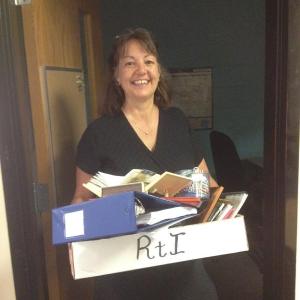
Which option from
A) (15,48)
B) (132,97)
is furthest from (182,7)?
(15,48)

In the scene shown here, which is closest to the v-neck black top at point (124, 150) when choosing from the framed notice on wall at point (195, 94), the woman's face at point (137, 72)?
the woman's face at point (137, 72)

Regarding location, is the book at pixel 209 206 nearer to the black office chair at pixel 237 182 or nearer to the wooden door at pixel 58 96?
the wooden door at pixel 58 96

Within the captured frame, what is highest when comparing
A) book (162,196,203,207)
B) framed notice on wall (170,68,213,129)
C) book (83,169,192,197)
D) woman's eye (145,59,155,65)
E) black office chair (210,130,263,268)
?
woman's eye (145,59,155,65)

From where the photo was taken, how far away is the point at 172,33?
9.36 ft

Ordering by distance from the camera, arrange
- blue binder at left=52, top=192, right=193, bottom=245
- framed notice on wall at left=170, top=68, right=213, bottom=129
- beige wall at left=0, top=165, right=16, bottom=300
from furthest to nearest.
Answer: framed notice on wall at left=170, top=68, right=213, bottom=129, beige wall at left=0, top=165, right=16, bottom=300, blue binder at left=52, top=192, right=193, bottom=245

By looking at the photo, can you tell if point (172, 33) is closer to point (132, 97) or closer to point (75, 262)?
point (132, 97)

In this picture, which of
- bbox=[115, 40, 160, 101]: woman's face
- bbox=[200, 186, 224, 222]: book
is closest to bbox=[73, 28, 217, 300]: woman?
bbox=[115, 40, 160, 101]: woman's face

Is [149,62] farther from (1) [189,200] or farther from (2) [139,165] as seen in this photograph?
(1) [189,200]

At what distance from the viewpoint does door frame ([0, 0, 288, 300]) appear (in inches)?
36.8

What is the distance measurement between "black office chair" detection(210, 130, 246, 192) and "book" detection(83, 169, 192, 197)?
146 centimetres

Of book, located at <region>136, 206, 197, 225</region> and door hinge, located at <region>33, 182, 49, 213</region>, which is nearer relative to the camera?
book, located at <region>136, 206, 197, 225</region>

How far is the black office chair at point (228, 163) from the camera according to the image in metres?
2.39

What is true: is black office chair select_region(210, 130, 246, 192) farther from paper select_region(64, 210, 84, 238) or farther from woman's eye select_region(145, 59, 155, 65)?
paper select_region(64, 210, 84, 238)

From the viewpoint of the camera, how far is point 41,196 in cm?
114
